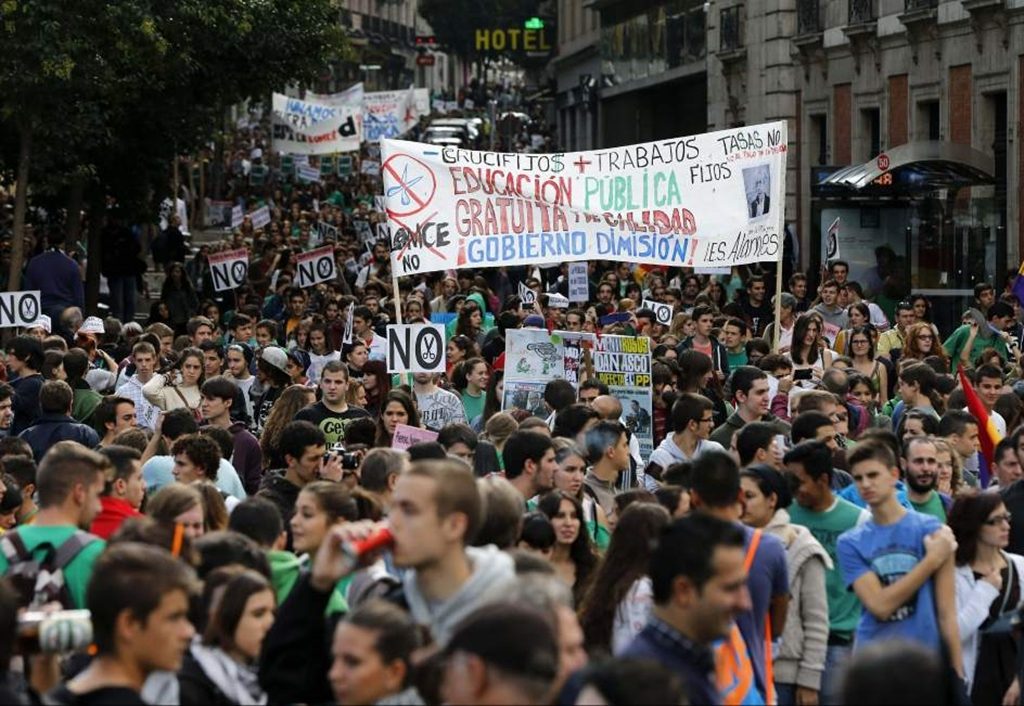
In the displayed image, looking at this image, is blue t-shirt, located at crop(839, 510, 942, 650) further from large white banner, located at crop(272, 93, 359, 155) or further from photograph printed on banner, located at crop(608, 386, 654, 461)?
large white banner, located at crop(272, 93, 359, 155)

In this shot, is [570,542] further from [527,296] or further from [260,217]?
[260,217]

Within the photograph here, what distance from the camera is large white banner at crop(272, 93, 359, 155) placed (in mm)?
45375

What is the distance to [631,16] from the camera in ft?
186

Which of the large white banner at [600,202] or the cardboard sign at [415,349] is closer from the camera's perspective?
the cardboard sign at [415,349]

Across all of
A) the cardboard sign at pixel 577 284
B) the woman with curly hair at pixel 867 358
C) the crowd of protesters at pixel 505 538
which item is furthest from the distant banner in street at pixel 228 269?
the woman with curly hair at pixel 867 358

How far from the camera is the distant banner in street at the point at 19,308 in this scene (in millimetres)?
17469

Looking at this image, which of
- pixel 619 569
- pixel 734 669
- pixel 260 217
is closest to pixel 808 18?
pixel 260 217

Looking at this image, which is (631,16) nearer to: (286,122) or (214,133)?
(286,122)

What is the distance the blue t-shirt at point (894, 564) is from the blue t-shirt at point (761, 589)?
0.32 m

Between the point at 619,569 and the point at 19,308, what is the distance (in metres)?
11.2

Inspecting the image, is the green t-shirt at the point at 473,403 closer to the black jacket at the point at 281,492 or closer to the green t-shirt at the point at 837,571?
the black jacket at the point at 281,492

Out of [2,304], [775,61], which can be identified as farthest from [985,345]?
[775,61]

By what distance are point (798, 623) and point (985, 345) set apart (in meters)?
10.1

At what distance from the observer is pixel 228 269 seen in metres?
25.9
